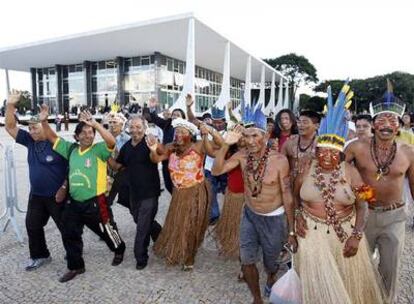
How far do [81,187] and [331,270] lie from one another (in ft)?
8.55

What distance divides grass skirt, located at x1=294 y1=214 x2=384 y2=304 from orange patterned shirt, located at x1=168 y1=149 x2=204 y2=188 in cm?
169

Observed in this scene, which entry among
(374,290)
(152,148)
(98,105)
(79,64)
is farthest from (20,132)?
(79,64)

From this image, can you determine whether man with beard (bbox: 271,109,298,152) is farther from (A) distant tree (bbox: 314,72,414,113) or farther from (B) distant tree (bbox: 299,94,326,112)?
(A) distant tree (bbox: 314,72,414,113)

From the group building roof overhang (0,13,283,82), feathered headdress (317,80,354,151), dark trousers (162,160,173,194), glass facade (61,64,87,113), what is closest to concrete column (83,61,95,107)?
glass facade (61,64,87,113)

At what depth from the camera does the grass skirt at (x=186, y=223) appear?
4082 millimetres

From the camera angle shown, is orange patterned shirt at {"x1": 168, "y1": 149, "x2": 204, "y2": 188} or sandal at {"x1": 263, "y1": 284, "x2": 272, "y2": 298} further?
orange patterned shirt at {"x1": 168, "y1": 149, "x2": 204, "y2": 188}

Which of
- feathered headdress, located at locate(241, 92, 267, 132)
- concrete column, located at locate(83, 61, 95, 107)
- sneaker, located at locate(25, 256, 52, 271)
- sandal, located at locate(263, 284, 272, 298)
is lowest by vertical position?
sneaker, located at locate(25, 256, 52, 271)

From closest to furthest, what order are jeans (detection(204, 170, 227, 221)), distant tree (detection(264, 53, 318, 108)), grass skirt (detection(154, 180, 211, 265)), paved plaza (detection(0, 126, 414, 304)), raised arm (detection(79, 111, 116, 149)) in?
paved plaza (detection(0, 126, 414, 304)), raised arm (detection(79, 111, 116, 149)), grass skirt (detection(154, 180, 211, 265)), jeans (detection(204, 170, 227, 221)), distant tree (detection(264, 53, 318, 108))

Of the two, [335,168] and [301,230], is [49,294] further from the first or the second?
[335,168]

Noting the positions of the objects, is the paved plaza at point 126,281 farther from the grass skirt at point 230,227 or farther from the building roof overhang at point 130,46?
the building roof overhang at point 130,46

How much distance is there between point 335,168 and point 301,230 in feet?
1.71

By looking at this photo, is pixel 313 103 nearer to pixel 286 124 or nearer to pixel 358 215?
pixel 286 124

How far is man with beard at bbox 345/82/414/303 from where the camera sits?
302cm

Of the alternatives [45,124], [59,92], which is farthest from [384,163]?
[59,92]
